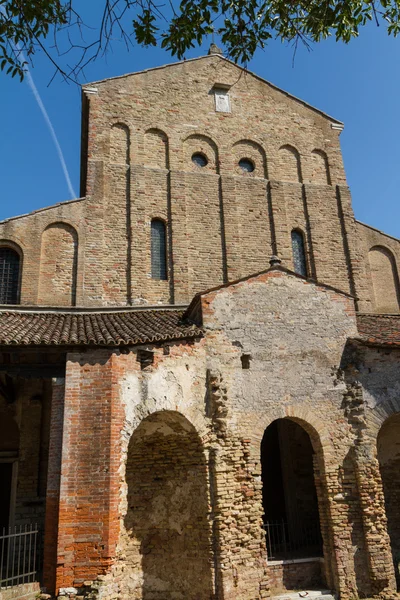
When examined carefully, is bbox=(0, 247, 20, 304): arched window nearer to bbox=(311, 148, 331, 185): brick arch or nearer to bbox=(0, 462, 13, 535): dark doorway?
bbox=(0, 462, 13, 535): dark doorway

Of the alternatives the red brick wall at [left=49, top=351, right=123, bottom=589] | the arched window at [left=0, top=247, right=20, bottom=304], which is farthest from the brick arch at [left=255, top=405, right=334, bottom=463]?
the arched window at [left=0, top=247, right=20, bottom=304]

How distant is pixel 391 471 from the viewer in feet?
42.3

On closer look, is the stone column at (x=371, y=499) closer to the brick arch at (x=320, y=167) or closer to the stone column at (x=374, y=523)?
the stone column at (x=374, y=523)

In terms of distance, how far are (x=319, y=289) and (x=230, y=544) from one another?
6447mm

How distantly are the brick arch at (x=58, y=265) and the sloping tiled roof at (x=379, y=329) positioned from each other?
26.9 ft

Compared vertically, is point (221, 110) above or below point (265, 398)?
above

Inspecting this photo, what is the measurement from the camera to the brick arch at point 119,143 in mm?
16183

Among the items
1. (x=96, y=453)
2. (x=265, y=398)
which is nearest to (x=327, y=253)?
(x=265, y=398)

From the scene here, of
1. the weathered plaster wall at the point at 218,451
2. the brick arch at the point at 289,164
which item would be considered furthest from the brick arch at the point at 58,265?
the brick arch at the point at 289,164

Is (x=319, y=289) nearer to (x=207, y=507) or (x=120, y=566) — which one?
(x=207, y=507)

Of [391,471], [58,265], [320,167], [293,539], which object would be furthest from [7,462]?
[320,167]

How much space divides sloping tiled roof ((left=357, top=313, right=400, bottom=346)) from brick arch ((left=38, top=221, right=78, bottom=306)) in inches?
323

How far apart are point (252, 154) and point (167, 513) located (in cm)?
1222

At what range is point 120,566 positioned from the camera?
354 inches
